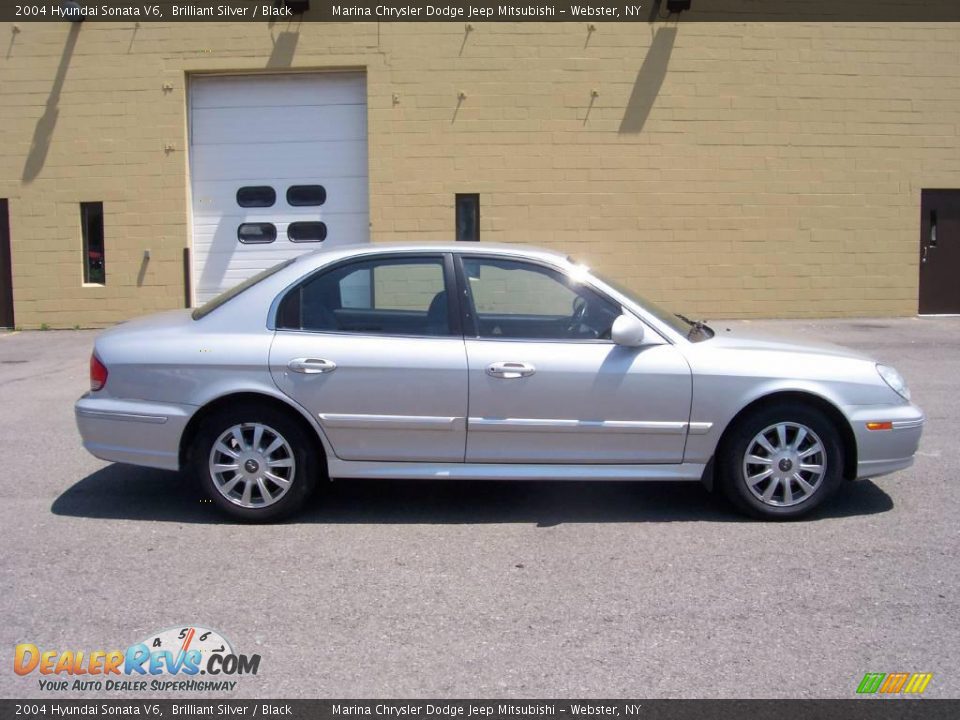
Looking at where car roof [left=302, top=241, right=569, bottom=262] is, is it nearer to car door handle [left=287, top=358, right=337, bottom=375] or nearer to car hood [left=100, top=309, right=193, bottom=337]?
car door handle [left=287, top=358, right=337, bottom=375]

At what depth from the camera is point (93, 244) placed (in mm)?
14367

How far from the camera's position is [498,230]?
14.0 m

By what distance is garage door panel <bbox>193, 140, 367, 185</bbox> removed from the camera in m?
14.1

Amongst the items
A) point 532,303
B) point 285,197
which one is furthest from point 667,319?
point 285,197

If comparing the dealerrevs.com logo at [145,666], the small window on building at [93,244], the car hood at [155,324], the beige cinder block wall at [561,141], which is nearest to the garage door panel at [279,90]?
the beige cinder block wall at [561,141]

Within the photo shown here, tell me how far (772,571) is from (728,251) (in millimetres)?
10016

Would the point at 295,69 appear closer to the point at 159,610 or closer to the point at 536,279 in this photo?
the point at 536,279

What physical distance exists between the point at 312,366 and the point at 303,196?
30.3 feet

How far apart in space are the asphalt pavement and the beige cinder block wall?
7874 millimetres

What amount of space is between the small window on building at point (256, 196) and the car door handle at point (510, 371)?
378 inches

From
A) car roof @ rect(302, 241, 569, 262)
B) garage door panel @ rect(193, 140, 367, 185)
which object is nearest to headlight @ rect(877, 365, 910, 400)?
car roof @ rect(302, 241, 569, 262)

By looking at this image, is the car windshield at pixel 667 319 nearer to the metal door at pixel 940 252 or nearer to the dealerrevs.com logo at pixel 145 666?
the dealerrevs.com logo at pixel 145 666

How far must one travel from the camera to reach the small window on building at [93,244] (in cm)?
1426

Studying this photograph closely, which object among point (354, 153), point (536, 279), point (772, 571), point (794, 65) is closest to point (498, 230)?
point (354, 153)
